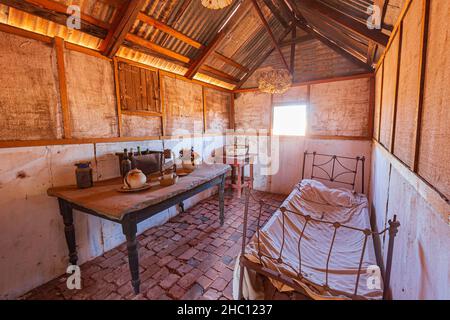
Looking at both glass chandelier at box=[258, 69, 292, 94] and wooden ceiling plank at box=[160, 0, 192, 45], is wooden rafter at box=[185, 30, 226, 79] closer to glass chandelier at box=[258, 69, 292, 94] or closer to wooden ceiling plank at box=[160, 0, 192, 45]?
wooden ceiling plank at box=[160, 0, 192, 45]

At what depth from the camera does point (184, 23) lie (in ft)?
10.2

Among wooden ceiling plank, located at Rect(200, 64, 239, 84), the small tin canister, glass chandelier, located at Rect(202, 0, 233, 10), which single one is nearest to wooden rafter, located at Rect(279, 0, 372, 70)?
wooden ceiling plank, located at Rect(200, 64, 239, 84)

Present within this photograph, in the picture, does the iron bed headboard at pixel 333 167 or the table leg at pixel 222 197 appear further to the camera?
the iron bed headboard at pixel 333 167

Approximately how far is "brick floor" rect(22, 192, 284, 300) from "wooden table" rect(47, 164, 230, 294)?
0.26m

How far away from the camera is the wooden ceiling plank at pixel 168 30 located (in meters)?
2.67

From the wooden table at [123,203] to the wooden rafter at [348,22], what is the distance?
2792 millimetres

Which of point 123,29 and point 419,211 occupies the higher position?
point 123,29

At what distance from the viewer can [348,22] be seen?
2580mm

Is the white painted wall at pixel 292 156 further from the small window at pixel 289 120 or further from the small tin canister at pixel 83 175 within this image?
the small tin canister at pixel 83 175

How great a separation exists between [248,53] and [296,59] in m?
1.17

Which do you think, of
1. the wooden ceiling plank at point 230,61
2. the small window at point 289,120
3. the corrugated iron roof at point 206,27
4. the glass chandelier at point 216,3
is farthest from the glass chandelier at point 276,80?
the glass chandelier at point 216,3

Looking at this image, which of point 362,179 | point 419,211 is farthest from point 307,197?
point 419,211

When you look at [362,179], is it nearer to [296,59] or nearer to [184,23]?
[296,59]

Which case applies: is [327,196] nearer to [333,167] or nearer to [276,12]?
[333,167]
